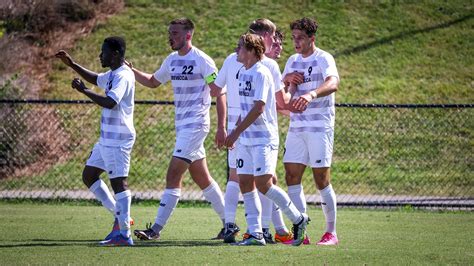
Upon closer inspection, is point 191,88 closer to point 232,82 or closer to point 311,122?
point 232,82

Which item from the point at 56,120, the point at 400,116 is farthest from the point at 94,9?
the point at 400,116

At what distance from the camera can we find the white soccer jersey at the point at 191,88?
380 inches

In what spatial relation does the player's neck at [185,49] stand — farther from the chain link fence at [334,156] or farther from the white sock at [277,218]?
the chain link fence at [334,156]

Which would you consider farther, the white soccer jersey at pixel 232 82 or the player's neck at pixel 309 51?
the white soccer jersey at pixel 232 82

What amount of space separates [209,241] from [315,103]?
1.81 metres

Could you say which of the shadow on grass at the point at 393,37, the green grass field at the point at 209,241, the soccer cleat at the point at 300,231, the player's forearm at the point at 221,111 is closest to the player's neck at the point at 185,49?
the player's forearm at the point at 221,111

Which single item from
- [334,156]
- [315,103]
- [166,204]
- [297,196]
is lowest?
[334,156]

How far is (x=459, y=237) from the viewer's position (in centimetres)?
999

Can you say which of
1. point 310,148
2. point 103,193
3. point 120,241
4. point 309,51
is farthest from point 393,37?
point 120,241

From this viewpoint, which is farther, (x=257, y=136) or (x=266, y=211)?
(x=266, y=211)

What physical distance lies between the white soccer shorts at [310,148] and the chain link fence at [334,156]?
6191mm

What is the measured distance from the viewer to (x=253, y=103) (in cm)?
862

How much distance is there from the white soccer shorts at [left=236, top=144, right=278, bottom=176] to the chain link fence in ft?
22.0

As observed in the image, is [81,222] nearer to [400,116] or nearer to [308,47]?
[308,47]
